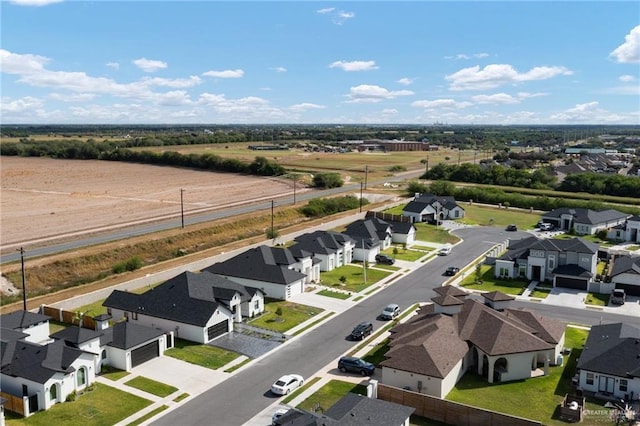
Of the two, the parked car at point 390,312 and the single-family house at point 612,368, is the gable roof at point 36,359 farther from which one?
the single-family house at point 612,368

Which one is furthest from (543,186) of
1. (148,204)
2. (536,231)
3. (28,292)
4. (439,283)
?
(28,292)

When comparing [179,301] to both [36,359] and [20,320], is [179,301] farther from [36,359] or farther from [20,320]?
[36,359]

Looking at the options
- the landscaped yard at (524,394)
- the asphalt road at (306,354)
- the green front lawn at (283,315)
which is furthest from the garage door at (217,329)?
the landscaped yard at (524,394)

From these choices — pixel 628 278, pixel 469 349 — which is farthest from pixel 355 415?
pixel 628 278

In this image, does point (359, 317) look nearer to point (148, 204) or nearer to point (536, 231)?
point (536, 231)

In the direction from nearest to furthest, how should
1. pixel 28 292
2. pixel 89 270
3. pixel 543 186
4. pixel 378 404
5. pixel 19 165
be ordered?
pixel 378 404, pixel 28 292, pixel 89 270, pixel 543 186, pixel 19 165

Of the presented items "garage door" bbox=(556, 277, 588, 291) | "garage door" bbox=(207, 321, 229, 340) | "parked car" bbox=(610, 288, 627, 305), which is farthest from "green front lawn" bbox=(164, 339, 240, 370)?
"garage door" bbox=(556, 277, 588, 291)

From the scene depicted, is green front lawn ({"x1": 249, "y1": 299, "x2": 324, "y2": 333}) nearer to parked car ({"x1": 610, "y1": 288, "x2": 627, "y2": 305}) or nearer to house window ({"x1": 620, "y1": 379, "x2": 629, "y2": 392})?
house window ({"x1": 620, "y1": 379, "x2": 629, "y2": 392})

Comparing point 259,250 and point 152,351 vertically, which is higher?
point 259,250
